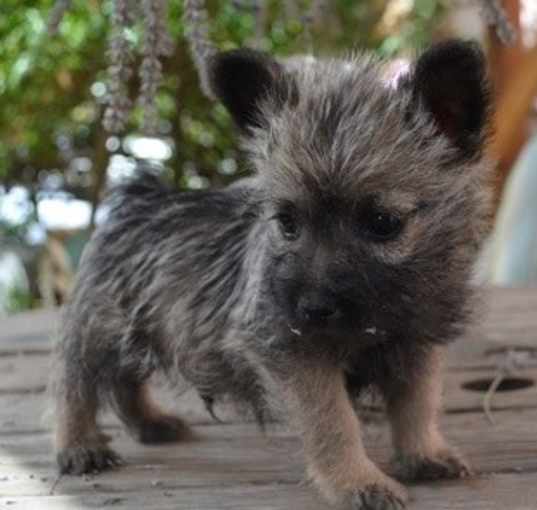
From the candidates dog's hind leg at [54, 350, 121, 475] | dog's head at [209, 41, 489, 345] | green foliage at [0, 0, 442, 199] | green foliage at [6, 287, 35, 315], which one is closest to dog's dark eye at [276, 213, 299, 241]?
dog's head at [209, 41, 489, 345]

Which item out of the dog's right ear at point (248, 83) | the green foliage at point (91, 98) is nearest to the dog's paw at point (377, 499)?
the dog's right ear at point (248, 83)

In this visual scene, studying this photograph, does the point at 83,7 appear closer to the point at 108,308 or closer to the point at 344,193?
the point at 108,308

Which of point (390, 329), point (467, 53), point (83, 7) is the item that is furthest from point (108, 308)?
point (83, 7)

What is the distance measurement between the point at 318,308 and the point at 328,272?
84 mm

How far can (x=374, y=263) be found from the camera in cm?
256

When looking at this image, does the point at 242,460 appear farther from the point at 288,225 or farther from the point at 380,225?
the point at 380,225

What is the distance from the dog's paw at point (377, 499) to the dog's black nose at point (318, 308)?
42 cm

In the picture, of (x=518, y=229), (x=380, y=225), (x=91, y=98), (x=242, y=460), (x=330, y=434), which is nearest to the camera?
(x=380, y=225)

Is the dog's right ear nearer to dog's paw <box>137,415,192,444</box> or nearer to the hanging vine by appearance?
the hanging vine

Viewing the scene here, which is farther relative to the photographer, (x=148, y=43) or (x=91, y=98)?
(x=91, y=98)

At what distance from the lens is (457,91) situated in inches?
108

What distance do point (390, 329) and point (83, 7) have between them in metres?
4.94

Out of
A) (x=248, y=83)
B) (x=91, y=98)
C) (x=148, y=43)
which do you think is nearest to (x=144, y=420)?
(x=248, y=83)

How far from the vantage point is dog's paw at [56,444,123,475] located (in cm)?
306
